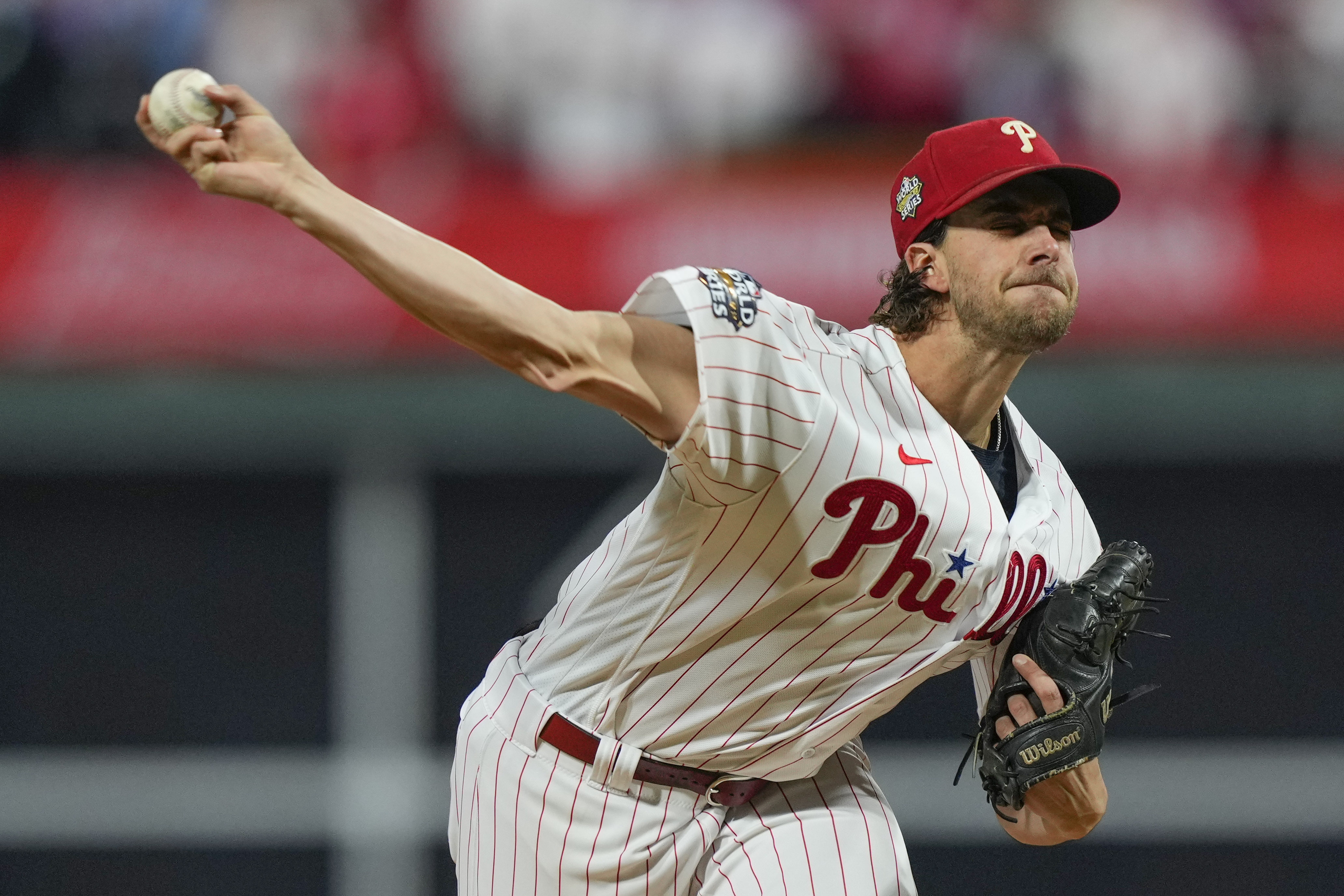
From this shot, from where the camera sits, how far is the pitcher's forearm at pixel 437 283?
1809 mm

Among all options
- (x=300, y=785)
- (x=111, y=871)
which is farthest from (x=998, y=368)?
(x=111, y=871)

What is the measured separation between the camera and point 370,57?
5695 millimetres

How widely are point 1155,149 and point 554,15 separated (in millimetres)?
2063

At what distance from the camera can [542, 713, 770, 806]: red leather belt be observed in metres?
2.45

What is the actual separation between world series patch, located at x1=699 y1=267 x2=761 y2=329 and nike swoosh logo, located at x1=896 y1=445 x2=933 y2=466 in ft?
0.99

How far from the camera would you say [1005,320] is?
2.41 m

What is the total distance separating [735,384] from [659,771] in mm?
714

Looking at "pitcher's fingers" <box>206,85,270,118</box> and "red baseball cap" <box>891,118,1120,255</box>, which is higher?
"red baseball cap" <box>891,118,1120,255</box>

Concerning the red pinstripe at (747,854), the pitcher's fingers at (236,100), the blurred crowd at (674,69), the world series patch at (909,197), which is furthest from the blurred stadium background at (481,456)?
the pitcher's fingers at (236,100)

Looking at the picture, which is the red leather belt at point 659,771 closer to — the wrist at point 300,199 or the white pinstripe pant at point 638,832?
the white pinstripe pant at point 638,832

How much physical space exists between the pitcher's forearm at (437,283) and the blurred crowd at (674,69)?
3.63m

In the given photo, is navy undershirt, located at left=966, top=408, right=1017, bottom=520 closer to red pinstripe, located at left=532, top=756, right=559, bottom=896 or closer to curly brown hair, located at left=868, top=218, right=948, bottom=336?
curly brown hair, located at left=868, top=218, right=948, bottom=336

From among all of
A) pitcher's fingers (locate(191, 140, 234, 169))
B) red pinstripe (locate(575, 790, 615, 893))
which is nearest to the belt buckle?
red pinstripe (locate(575, 790, 615, 893))

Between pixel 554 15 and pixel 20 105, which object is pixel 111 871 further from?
pixel 554 15
